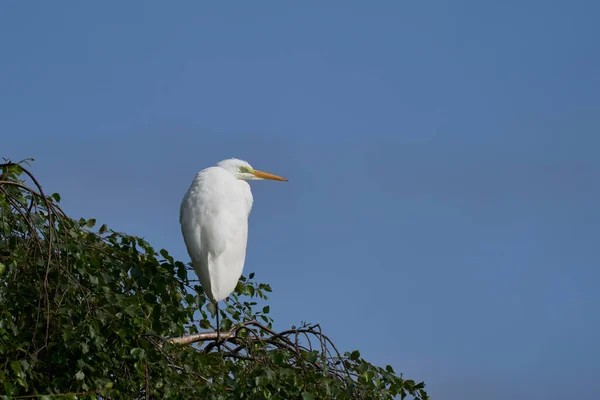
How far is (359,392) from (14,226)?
2193 mm

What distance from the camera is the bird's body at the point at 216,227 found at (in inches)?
229

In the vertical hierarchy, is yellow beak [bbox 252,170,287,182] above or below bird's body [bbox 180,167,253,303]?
above

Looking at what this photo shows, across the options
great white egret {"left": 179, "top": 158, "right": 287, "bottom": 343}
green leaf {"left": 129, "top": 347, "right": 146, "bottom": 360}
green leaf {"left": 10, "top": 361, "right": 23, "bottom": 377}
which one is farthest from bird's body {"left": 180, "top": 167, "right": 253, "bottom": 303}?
green leaf {"left": 10, "top": 361, "right": 23, "bottom": 377}

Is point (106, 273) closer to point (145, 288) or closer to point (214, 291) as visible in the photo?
point (145, 288)

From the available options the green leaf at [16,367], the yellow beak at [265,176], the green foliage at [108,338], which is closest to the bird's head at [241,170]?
the yellow beak at [265,176]

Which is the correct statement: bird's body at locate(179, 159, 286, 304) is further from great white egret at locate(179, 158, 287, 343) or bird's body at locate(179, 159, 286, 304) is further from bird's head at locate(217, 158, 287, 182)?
bird's head at locate(217, 158, 287, 182)

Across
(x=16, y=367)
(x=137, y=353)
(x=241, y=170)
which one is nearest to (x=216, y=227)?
(x=241, y=170)

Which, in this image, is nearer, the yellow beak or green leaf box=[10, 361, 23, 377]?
green leaf box=[10, 361, 23, 377]

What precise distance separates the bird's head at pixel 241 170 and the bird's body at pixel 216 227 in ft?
1.04

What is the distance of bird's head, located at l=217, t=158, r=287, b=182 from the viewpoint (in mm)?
7047

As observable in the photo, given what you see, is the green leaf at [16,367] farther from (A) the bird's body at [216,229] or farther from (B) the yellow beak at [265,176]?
(B) the yellow beak at [265,176]

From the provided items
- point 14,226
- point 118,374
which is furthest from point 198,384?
point 14,226

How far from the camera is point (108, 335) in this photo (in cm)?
414

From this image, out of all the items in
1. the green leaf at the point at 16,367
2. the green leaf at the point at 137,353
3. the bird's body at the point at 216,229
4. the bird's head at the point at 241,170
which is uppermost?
the bird's head at the point at 241,170
